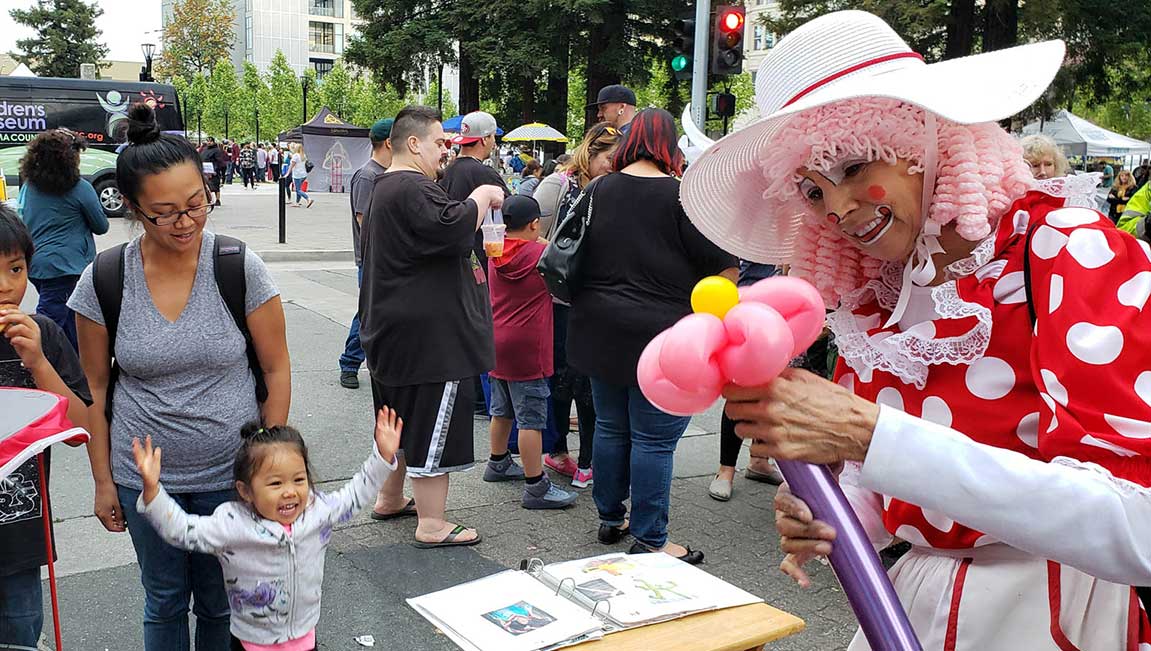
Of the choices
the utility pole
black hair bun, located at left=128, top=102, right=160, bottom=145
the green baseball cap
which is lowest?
black hair bun, located at left=128, top=102, right=160, bottom=145

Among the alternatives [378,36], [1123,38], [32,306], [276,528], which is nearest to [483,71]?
[378,36]

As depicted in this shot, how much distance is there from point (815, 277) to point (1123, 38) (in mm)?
19398

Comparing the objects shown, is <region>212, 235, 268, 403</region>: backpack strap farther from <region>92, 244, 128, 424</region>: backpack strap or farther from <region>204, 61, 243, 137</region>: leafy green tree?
<region>204, 61, 243, 137</region>: leafy green tree

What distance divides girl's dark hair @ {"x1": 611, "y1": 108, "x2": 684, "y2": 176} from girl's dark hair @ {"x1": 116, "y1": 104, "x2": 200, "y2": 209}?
1.97 meters

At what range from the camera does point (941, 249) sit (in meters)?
1.57

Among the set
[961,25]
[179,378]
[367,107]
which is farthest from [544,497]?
[367,107]

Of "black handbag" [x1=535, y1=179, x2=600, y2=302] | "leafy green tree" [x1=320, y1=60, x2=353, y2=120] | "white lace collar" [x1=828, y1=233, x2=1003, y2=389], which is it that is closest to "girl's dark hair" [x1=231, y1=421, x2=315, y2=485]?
"black handbag" [x1=535, y1=179, x2=600, y2=302]

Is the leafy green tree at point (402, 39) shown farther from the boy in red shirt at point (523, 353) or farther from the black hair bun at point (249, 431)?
the black hair bun at point (249, 431)

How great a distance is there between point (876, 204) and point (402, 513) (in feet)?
12.5

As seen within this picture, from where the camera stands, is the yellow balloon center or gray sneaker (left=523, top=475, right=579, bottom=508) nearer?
the yellow balloon center

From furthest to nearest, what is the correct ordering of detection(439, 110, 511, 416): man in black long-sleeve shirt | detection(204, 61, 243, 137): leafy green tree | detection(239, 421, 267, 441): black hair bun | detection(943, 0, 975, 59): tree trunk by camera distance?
detection(204, 61, 243, 137): leafy green tree, detection(943, 0, 975, 59): tree trunk, detection(439, 110, 511, 416): man in black long-sleeve shirt, detection(239, 421, 267, 441): black hair bun

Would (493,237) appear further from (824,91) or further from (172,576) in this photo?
(824,91)

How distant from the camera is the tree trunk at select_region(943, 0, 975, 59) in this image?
16281 millimetres

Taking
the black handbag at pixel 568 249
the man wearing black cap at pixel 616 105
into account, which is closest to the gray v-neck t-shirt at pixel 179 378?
the black handbag at pixel 568 249
